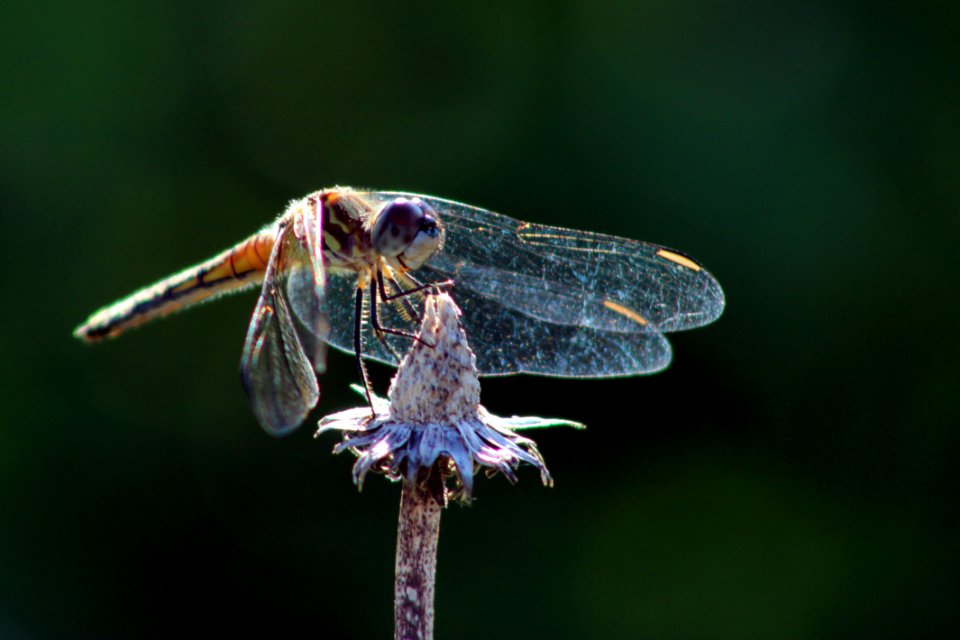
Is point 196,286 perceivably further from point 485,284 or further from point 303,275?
point 485,284

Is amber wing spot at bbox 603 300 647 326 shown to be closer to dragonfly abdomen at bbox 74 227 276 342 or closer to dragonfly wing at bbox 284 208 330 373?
dragonfly wing at bbox 284 208 330 373

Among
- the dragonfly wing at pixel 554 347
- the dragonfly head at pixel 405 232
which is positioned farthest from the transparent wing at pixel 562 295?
the dragonfly head at pixel 405 232

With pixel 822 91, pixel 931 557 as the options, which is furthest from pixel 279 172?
pixel 931 557

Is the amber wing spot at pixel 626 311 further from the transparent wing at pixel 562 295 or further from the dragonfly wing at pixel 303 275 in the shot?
the dragonfly wing at pixel 303 275

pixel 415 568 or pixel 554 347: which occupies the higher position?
pixel 554 347

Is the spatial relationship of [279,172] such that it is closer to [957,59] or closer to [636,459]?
[636,459]

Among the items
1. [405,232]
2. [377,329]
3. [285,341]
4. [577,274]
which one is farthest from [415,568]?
[577,274]
